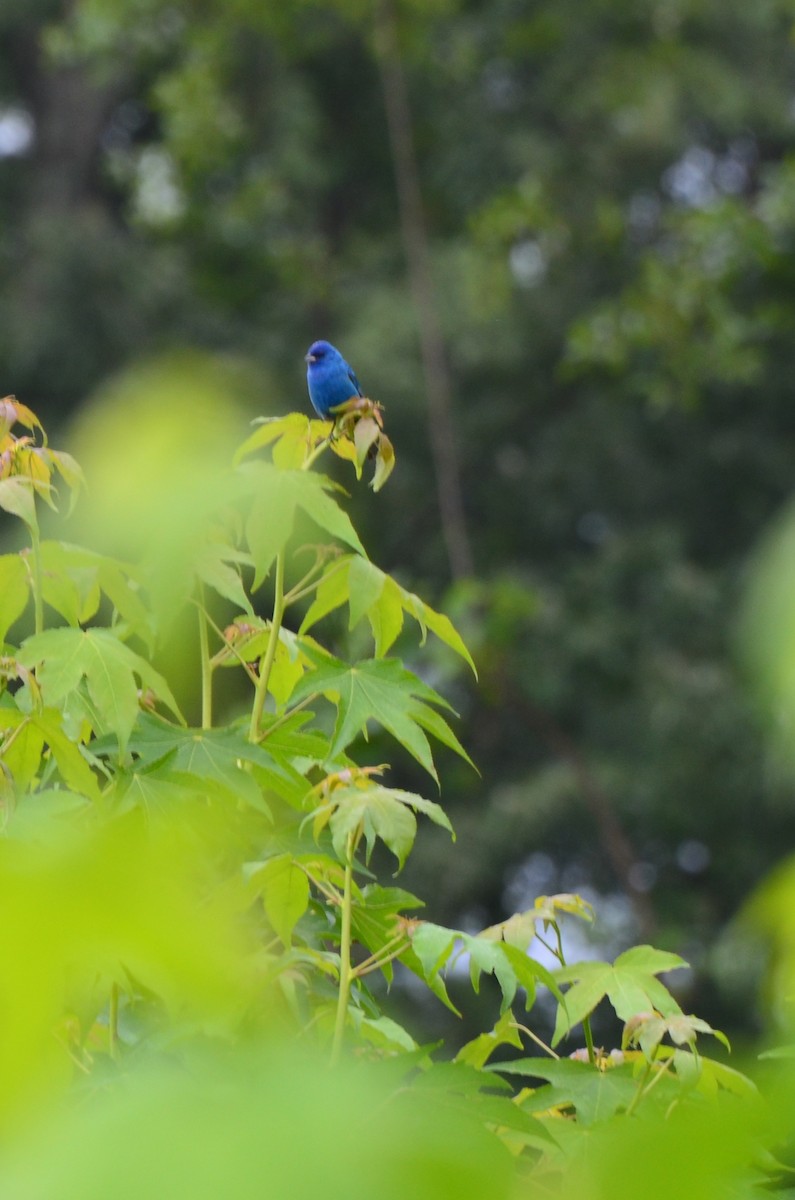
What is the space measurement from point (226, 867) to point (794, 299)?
5.85 m

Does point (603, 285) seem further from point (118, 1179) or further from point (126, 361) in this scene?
point (118, 1179)

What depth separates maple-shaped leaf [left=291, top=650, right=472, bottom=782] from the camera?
0.90 metres

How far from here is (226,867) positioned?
87 centimetres

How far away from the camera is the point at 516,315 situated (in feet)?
24.0

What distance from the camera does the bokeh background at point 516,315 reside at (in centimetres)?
629

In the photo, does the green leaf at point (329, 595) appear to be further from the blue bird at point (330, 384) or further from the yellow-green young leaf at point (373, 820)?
the blue bird at point (330, 384)

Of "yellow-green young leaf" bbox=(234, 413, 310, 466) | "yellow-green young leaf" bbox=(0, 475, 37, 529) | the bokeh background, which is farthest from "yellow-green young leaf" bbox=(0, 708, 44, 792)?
the bokeh background

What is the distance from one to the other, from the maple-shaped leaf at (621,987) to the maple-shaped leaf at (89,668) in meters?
0.36

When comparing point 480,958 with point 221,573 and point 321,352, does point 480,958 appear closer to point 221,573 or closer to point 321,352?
point 221,573

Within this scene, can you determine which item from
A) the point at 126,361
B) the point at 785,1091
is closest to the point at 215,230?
the point at 126,361

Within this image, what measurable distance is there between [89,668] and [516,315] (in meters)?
6.63

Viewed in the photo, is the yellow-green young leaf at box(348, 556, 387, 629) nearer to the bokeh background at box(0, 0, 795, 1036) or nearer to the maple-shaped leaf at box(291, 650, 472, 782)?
the maple-shaped leaf at box(291, 650, 472, 782)

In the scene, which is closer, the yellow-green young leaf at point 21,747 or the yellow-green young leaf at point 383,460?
the yellow-green young leaf at point 21,747

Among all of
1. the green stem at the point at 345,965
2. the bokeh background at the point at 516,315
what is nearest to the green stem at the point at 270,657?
the green stem at the point at 345,965
